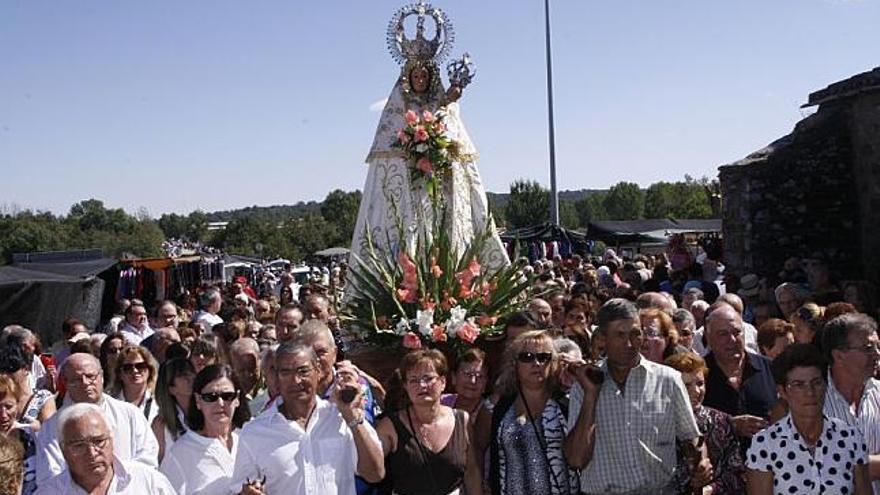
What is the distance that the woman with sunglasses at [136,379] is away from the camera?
5918 millimetres

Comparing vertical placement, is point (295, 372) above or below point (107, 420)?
above

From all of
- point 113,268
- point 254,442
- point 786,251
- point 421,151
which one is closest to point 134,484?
point 254,442

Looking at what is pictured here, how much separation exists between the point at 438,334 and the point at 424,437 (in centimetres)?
143

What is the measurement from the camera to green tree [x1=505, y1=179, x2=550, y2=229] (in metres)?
59.5

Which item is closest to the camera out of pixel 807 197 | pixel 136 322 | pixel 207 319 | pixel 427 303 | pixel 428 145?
pixel 427 303

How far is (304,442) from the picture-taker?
14.2ft

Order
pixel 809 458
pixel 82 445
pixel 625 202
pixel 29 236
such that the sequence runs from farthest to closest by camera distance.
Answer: pixel 625 202
pixel 29 236
pixel 809 458
pixel 82 445

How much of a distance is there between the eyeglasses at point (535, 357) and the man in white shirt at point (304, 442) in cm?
86

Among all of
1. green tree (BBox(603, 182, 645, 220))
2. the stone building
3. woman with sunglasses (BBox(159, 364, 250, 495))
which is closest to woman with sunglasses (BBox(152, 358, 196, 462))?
woman with sunglasses (BBox(159, 364, 250, 495))

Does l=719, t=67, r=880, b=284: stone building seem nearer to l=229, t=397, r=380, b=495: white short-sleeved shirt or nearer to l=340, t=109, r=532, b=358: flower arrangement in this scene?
l=340, t=109, r=532, b=358: flower arrangement

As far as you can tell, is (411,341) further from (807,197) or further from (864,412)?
(807,197)

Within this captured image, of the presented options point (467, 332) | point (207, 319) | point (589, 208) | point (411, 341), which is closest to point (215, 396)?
point (411, 341)

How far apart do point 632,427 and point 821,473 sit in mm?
879

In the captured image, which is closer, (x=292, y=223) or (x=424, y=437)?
(x=424, y=437)
